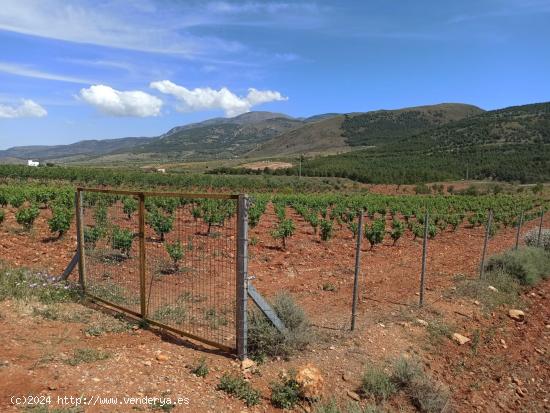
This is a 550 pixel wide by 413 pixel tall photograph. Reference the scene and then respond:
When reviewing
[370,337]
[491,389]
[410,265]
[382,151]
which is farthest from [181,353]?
[382,151]

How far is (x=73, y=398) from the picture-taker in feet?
13.3

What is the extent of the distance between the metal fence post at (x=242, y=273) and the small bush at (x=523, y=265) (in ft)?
26.9

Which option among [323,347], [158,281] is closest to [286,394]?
[323,347]


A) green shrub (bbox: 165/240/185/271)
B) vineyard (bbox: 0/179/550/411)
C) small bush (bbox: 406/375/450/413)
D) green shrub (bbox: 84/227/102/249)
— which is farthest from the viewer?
green shrub (bbox: 165/240/185/271)

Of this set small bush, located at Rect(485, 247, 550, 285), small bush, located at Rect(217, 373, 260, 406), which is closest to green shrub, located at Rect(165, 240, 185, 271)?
small bush, located at Rect(217, 373, 260, 406)

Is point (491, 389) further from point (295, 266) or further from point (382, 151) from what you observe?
point (382, 151)

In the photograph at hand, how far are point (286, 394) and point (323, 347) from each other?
152 centimetres

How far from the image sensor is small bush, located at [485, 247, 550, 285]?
10938 millimetres

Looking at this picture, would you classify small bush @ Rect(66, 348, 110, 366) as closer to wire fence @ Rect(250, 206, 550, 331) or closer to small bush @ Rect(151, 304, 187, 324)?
small bush @ Rect(151, 304, 187, 324)

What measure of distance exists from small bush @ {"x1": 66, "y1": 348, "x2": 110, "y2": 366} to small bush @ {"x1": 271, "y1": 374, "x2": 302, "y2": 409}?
1.94 metres

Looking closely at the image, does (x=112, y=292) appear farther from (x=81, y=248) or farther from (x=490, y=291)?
(x=490, y=291)

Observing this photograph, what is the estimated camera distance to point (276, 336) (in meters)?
5.73

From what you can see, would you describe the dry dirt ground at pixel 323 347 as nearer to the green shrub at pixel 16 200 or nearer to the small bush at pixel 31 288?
the small bush at pixel 31 288

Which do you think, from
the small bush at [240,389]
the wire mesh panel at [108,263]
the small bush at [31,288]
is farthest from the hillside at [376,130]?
the small bush at [240,389]
